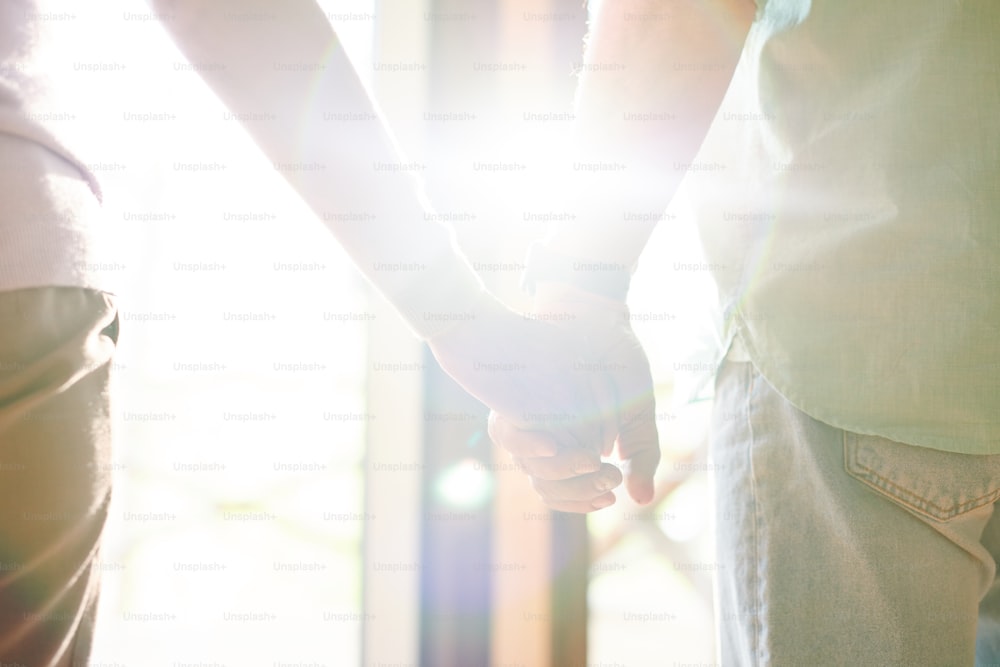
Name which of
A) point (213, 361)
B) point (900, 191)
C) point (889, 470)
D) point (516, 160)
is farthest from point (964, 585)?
point (213, 361)

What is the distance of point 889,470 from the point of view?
478 millimetres

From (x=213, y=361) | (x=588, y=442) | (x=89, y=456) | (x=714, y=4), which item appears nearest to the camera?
(x=89, y=456)

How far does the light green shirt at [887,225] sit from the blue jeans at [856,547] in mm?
24

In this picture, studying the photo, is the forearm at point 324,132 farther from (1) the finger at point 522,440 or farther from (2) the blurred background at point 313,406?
(2) the blurred background at point 313,406

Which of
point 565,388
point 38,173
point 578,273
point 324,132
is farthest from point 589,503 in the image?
point 38,173

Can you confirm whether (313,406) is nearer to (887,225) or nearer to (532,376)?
(532,376)

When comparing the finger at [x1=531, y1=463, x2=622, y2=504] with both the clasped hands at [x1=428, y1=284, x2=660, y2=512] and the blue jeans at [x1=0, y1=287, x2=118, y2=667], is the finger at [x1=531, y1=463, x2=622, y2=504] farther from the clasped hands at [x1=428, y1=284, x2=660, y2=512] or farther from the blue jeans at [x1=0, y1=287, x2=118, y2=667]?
the blue jeans at [x1=0, y1=287, x2=118, y2=667]

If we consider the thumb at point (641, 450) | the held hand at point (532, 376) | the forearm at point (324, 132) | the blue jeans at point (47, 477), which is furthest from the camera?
the thumb at point (641, 450)

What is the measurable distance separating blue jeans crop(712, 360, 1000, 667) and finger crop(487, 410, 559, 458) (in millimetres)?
264

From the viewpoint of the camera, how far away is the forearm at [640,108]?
2.07 feet

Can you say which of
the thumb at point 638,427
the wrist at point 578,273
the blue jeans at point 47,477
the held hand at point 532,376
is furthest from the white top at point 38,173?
the thumb at point 638,427

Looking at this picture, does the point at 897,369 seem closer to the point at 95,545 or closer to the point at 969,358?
the point at 969,358

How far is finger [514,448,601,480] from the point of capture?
0.78 m

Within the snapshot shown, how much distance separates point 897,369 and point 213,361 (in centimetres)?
88
